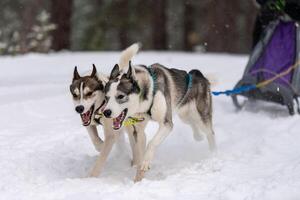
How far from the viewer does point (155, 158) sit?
20.3 feet

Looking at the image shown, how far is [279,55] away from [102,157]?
11.0 ft

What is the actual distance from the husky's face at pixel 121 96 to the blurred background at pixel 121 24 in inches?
321

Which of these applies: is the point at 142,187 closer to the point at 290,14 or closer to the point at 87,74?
the point at 87,74

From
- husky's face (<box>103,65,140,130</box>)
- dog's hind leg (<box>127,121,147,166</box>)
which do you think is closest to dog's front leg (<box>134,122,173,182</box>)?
husky's face (<box>103,65,140,130</box>)

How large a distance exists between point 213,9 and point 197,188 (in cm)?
1226

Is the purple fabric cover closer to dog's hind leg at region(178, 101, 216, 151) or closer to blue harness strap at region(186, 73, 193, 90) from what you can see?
dog's hind leg at region(178, 101, 216, 151)

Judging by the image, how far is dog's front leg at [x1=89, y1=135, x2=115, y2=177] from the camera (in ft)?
17.2

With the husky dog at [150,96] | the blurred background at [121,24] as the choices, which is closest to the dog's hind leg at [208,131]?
the husky dog at [150,96]

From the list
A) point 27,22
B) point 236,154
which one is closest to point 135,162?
point 236,154

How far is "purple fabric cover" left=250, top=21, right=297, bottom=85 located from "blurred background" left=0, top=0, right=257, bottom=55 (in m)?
6.72

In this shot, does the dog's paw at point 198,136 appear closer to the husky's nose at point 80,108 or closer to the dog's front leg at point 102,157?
the dog's front leg at point 102,157

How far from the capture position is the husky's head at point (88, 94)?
16.5 ft

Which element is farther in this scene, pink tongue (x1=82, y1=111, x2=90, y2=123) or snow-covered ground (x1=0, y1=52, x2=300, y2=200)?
pink tongue (x1=82, y1=111, x2=90, y2=123)

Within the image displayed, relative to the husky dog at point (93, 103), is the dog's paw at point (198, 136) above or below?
below
